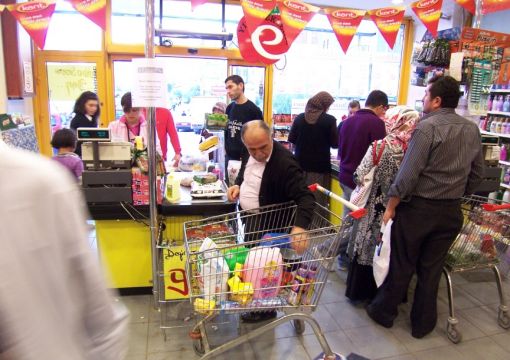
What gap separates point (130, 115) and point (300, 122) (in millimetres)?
1797

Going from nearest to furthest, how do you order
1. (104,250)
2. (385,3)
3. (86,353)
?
(86,353) → (104,250) → (385,3)

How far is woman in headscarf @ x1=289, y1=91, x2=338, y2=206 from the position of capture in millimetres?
4168

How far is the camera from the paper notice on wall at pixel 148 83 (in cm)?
256

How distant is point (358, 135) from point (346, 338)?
69.1 inches

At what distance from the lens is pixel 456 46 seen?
3510 mm

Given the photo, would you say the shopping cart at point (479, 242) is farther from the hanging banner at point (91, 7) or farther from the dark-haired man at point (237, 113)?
the hanging banner at point (91, 7)

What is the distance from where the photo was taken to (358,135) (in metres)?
3.59

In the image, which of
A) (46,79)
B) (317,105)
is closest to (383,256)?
(317,105)

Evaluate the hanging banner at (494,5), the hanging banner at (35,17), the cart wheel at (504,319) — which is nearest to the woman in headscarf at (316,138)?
the hanging banner at (494,5)

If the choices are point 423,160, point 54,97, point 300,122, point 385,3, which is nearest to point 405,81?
point 385,3

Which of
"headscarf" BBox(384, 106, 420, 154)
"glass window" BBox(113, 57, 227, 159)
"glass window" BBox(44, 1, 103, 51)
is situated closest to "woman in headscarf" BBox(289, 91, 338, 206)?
"headscarf" BBox(384, 106, 420, 154)

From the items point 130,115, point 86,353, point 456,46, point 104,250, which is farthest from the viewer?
point 130,115

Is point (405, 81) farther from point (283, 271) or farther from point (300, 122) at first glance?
point (283, 271)

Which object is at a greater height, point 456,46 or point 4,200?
point 456,46
